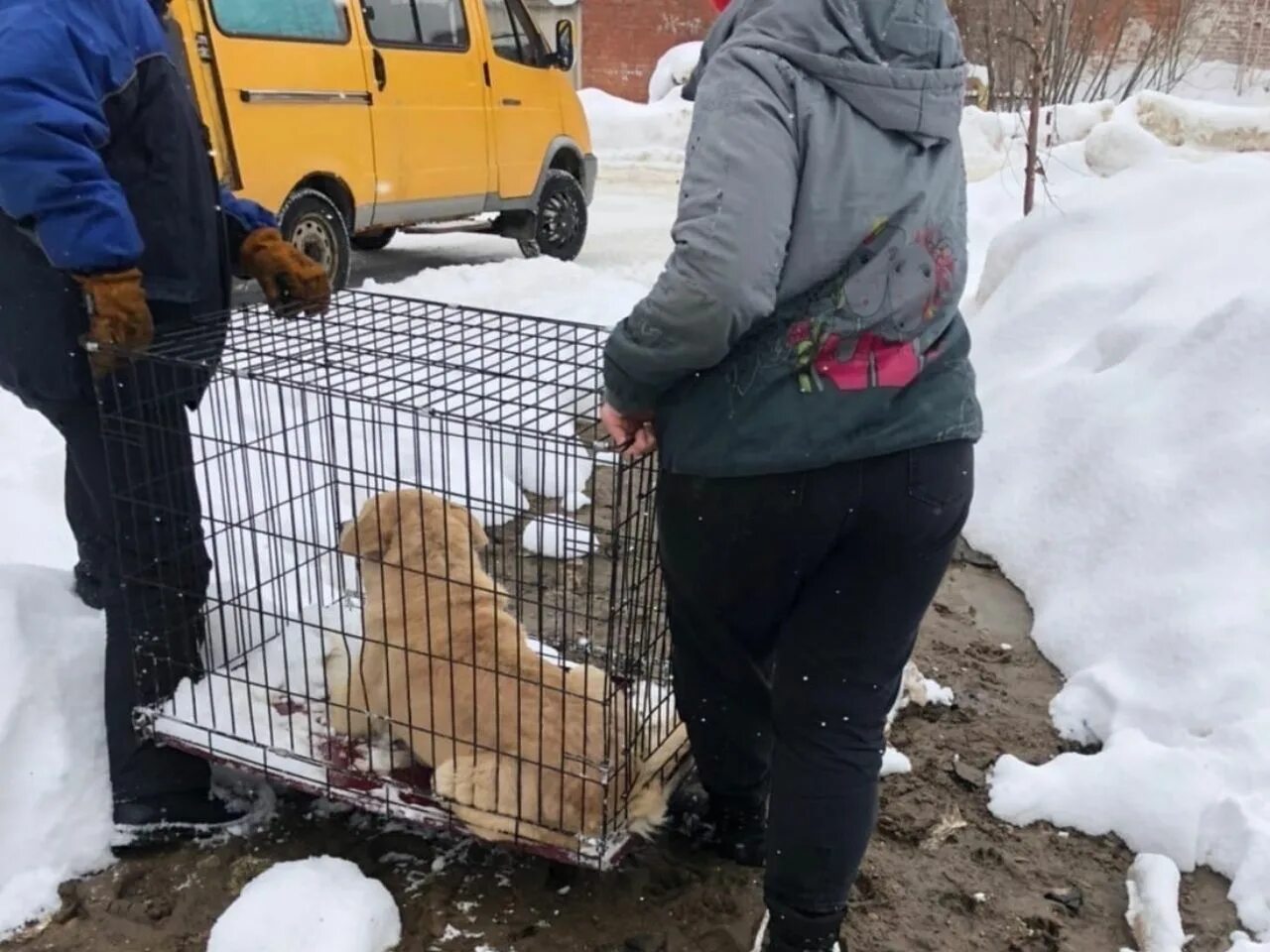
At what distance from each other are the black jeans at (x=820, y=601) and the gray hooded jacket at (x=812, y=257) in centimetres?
6

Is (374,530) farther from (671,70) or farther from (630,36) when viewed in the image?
(630,36)

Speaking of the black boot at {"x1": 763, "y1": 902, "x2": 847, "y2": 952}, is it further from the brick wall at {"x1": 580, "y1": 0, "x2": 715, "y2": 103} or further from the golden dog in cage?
the brick wall at {"x1": 580, "y1": 0, "x2": 715, "y2": 103}

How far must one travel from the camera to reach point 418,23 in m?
7.76

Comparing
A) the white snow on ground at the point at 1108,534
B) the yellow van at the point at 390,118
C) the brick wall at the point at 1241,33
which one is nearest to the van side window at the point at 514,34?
the yellow van at the point at 390,118

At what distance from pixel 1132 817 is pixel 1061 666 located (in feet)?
2.52


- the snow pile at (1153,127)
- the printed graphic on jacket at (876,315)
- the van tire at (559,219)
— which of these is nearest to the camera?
the printed graphic on jacket at (876,315)

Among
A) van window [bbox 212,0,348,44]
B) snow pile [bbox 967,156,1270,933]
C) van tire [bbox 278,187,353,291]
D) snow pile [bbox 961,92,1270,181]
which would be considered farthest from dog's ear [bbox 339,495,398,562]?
snow pile [bbox 961,92,1270,181]

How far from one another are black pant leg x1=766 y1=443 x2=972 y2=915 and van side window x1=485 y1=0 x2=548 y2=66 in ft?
24.5

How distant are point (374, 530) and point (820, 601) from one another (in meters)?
1.14

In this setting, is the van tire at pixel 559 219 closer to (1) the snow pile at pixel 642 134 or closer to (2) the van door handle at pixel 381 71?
(2) the van door handle at pixel 381 71

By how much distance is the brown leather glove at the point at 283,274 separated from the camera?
2.72 meters

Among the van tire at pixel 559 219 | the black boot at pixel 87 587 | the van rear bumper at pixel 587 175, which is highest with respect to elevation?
the black boot at pixel 87 587

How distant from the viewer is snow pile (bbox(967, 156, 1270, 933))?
273cm

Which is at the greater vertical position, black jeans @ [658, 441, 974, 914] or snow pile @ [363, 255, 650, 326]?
black jeans @ [658, 441, 974, 914]
